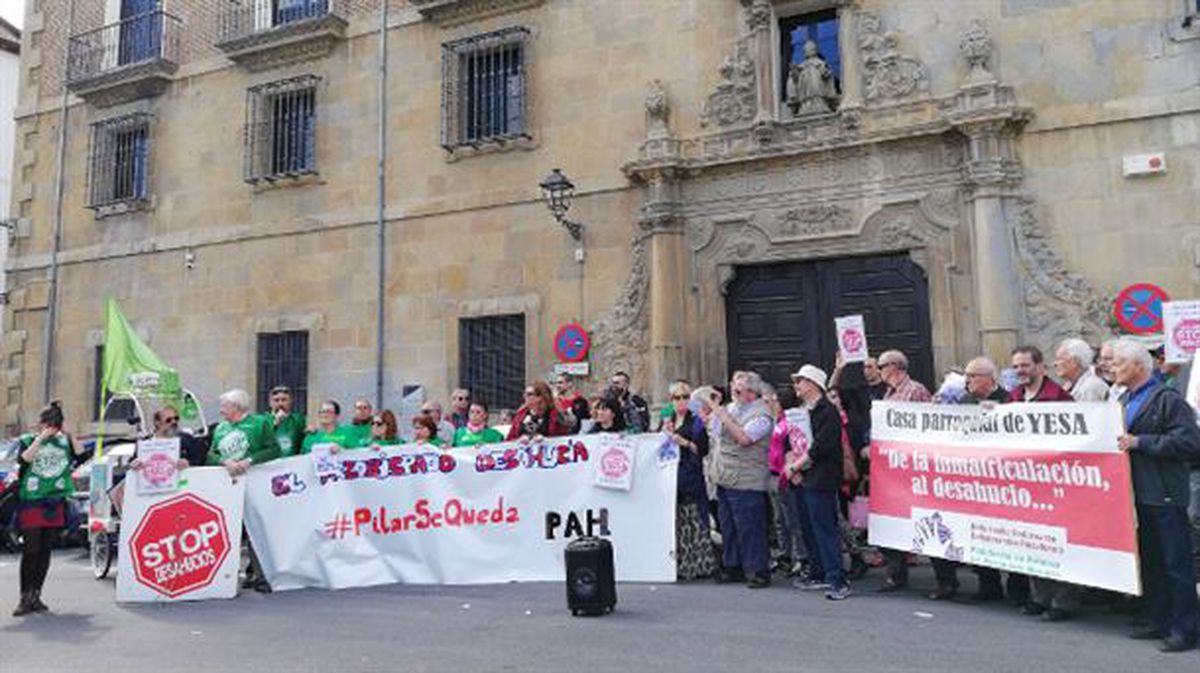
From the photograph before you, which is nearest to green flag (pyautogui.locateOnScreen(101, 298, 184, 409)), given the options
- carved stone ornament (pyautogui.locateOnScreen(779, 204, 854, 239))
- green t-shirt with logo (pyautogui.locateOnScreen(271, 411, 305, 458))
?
green t-shirt with logo (pyautogui.locateOnScreen(271, 411, 305, 458))

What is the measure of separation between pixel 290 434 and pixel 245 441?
88cm

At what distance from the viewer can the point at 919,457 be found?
7160mm

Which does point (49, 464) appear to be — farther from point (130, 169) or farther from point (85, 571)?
point (130, 169)

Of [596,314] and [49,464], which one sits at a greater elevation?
[596,314]

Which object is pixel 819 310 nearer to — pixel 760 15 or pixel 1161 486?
pixel 760 15

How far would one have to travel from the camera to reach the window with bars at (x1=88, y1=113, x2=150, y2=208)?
17.9m

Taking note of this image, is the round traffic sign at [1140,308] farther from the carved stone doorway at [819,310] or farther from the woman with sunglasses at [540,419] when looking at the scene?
the woman with sunglasses at [540,419]

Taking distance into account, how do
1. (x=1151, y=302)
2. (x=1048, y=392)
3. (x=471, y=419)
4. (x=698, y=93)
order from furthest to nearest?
(x=698, y=93) → (x=1151, y=302) → (x=471, y=419) → (x=1048, y=392)

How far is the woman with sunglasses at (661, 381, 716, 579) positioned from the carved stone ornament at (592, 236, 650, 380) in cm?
475

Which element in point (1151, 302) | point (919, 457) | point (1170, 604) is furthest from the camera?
point (1151, 302)

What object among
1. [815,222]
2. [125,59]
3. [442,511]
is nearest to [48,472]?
[442,511]

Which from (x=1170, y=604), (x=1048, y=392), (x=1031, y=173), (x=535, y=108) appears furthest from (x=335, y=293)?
(x=1170, y=604)

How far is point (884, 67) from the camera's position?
12.1 m

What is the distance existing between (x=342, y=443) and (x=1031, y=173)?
8701 mm
